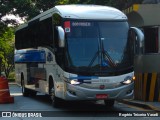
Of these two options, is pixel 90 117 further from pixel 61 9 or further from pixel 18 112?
pixel 61 9

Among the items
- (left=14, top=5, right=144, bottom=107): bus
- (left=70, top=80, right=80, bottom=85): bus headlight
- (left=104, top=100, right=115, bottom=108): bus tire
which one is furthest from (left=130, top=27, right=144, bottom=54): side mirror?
(left=104, top=100, right=115, bottom=108): bus tire

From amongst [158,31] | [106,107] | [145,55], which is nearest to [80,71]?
[106,107]

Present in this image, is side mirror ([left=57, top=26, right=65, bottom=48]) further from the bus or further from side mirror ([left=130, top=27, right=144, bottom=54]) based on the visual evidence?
side mirror ([left=130, top=27, right=144, bottom=54])

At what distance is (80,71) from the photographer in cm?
1385

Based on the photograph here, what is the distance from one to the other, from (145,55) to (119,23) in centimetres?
614

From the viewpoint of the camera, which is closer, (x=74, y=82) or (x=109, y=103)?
(x=74, y=82)

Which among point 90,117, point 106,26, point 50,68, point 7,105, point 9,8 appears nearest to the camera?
point 90,117

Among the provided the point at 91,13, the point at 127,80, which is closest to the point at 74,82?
the point at 127,80

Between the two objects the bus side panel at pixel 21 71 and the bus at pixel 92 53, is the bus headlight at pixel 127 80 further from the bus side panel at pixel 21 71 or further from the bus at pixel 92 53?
the bus side panel at pixel 21 71

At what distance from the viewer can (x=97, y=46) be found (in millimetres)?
14141

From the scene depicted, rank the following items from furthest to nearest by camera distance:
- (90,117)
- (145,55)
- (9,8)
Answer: (9,8), (145,55), (90,117)

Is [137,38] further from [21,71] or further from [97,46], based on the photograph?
[21,71]

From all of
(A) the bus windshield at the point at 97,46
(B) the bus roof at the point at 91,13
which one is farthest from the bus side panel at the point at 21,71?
(A) the bus windshield at the point at 97,46

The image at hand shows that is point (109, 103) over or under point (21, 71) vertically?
under
